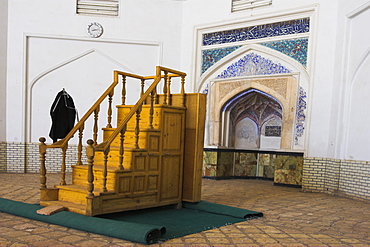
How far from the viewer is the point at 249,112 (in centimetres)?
1127

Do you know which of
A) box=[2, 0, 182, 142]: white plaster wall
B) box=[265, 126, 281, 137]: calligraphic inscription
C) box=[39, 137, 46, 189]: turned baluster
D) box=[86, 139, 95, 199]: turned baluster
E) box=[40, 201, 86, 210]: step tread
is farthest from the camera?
box=[265, 126, 281, 137]: calligraphic inscription

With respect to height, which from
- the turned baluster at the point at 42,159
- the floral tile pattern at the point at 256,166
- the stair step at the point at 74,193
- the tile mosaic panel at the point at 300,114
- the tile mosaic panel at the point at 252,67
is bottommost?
the floral tile pattern at the point at 256,166

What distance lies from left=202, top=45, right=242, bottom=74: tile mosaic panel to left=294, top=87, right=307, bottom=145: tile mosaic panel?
7.21ft

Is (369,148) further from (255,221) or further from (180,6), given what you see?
(180,6)

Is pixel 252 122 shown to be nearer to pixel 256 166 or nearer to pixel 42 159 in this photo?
pixel 256 166

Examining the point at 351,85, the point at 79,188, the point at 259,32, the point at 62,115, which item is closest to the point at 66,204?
the point at 79,188

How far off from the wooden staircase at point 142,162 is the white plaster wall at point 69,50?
452 cm

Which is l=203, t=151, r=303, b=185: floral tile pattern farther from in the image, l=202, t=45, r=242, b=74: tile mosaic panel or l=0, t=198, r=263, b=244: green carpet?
l=0, t=198, r=263, b=244: green carpet

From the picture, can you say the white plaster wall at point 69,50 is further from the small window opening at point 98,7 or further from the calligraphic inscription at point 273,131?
the calligraphic inscription at point 273,131

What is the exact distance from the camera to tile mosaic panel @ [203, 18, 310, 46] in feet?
29.6

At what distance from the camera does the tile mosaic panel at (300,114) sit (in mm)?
8922

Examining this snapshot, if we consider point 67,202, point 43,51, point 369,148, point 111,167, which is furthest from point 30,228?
point 43,51

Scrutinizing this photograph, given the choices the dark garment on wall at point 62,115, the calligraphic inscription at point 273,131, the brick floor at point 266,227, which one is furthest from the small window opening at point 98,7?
the calligraphic inscription at point 273,131

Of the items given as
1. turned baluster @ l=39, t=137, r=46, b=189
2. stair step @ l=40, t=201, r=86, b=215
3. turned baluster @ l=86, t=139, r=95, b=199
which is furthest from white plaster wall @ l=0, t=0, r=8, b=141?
turned baluster @ l=86, t=139, r=95, b=199
